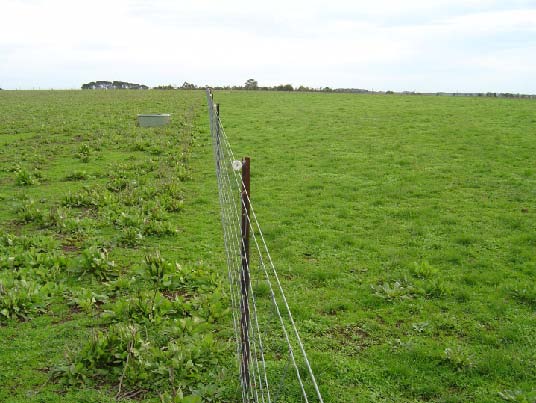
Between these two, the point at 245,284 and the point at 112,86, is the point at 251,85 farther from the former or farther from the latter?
the point at 245,284

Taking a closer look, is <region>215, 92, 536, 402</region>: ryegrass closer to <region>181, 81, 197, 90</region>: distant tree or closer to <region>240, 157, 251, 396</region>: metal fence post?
<region>240, 157, 251, 396</region>: metal fence post

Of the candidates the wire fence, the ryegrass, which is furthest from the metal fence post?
the ryegrass

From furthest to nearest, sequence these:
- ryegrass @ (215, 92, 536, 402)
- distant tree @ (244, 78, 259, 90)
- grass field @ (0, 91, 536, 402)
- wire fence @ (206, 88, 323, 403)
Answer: distant tree @ (244, 78, 259, 90), ryegrass @ (215, 92, 536, 402), grass field @ (0, 91, 536, 402), wire fence @ (206, 88, 323, 403)

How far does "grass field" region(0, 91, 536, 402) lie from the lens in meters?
5.02

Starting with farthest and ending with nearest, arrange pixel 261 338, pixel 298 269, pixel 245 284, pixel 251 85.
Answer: pixel 251 85
pixel 298 269
pixel 261 338
pixel 245 284

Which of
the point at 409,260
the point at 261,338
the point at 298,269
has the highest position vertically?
the point at 409,260

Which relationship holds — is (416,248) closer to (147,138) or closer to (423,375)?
(423,375)

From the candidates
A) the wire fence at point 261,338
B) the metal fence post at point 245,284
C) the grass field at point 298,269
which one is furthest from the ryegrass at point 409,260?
the metal fence post at point 245,284

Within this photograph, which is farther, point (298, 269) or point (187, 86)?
point (187, 86)

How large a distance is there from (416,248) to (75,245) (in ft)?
20.0

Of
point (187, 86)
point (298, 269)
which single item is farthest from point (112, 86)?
point (298, 269)

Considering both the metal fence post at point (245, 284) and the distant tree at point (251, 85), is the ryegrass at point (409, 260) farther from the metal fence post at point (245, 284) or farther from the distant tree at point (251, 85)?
the distant tree at point (251, 85)

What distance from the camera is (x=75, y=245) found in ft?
27.6

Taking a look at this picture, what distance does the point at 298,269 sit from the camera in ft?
25.2
